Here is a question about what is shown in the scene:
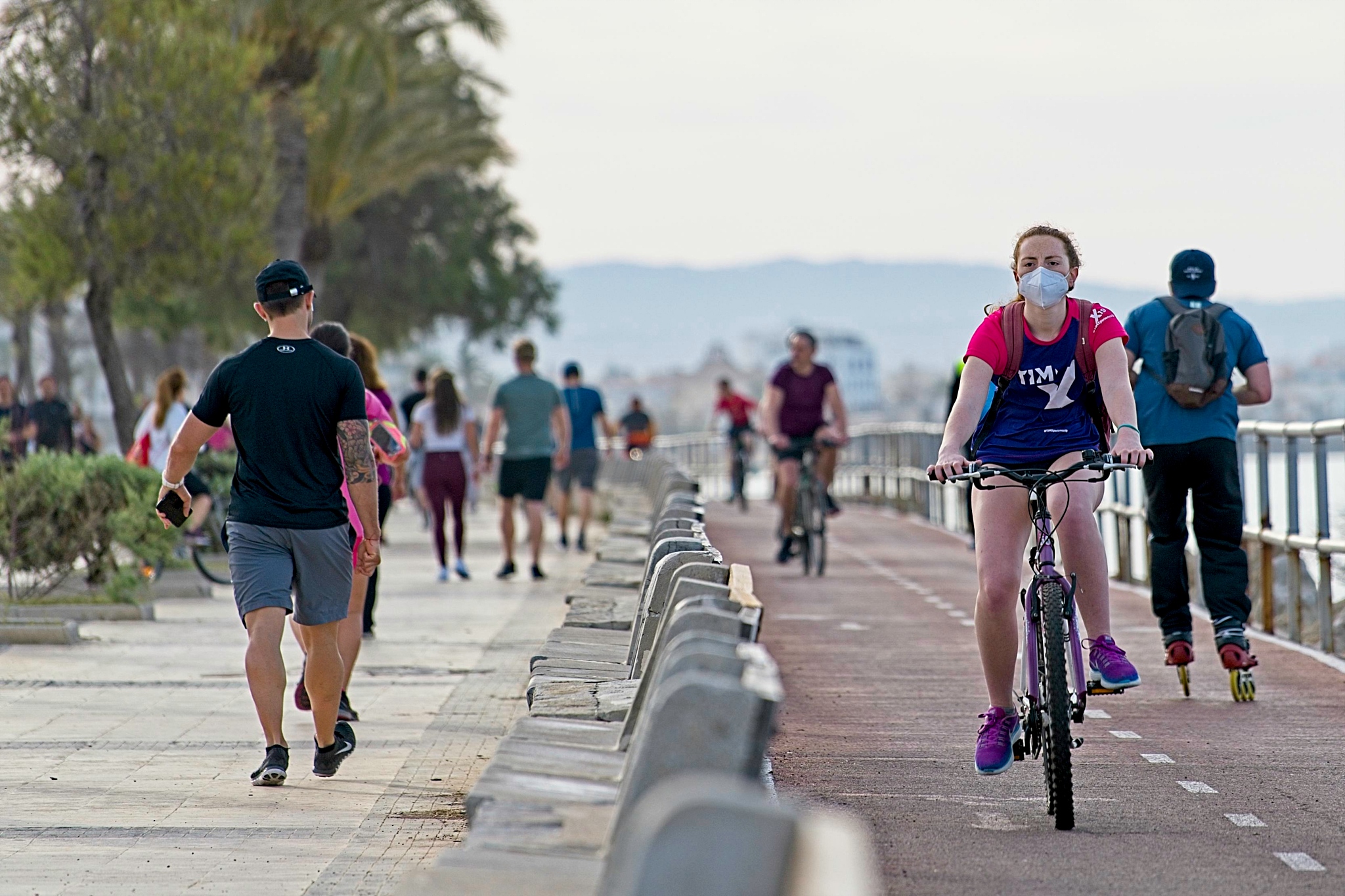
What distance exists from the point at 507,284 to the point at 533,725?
39044 millimetres

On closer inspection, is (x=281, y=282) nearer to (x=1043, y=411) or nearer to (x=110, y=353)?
(x=1043, y=411)

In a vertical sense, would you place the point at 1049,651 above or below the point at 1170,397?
below

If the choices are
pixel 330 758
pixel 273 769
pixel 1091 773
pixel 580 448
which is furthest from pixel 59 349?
pixel 1091 773

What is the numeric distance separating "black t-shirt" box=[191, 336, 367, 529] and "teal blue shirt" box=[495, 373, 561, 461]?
29.3 ft

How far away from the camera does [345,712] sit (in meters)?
8.02

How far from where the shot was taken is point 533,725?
5793mm

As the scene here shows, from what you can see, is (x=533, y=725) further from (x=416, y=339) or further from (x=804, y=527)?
(x=416, y=339)

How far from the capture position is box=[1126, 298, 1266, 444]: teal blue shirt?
890 cm

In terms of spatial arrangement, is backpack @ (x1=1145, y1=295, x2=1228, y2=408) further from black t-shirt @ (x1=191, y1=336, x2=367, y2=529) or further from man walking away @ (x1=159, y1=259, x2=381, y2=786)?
black t-shirt @ (x1=191, y1=336, x2=367, y2=529)

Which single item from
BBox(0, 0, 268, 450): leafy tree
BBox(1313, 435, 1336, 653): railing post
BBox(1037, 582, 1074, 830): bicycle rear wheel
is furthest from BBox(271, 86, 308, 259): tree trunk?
BBox(1037, 582, 1074, 830): bicycle rear wheel

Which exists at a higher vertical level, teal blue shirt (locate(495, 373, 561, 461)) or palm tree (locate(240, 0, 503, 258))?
palm tree (locate(240, 0, 503, 258))

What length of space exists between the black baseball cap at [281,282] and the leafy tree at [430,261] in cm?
3312

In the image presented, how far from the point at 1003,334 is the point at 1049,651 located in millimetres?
A: 1088

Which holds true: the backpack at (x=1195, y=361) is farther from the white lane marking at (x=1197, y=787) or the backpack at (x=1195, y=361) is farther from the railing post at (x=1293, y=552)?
the white lane marking at (x=1197, y=787)
